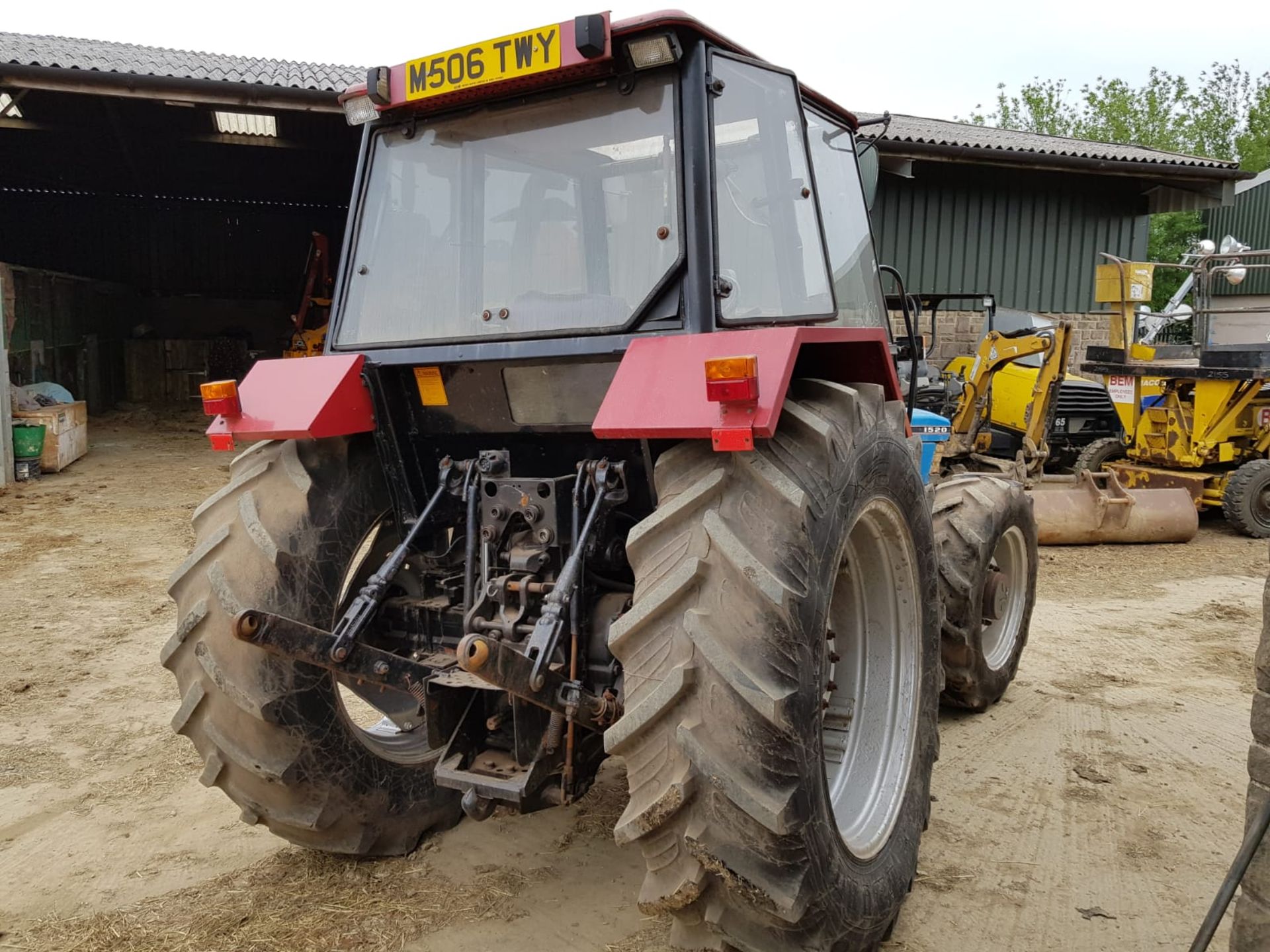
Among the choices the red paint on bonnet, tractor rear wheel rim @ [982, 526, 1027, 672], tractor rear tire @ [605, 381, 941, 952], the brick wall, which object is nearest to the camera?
tractor rear tire @ [605, 381, 941, 952]

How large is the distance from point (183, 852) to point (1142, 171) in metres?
13.5

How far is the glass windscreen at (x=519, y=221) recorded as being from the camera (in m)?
2.58

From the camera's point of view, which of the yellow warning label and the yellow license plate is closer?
the yellow license plate

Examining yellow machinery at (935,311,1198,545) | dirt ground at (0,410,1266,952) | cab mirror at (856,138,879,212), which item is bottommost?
dirt ground at (0,410,1266,952)

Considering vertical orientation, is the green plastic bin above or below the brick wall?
below

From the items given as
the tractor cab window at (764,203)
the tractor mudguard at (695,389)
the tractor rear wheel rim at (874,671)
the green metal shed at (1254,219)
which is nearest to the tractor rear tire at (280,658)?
the tractor mudguard at (695,389)

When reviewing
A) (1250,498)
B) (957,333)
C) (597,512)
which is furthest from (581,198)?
(957,333)

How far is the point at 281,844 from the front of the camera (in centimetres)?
322

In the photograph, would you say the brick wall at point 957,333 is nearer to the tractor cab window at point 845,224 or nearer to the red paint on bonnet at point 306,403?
the tractor cab window at point 845,224

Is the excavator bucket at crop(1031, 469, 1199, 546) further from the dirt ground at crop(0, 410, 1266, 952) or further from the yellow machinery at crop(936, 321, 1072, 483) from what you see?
the dirt ground at crop(0, 410, 1266, 952)

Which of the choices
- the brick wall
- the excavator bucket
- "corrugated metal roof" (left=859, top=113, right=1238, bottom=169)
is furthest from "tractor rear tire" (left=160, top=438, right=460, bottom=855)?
the brick wall

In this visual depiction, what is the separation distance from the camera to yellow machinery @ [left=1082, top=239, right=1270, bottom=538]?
8.48 meters

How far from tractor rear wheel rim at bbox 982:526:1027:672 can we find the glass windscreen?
2622 millimetres

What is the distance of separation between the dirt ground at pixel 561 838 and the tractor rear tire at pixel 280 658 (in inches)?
11.6
